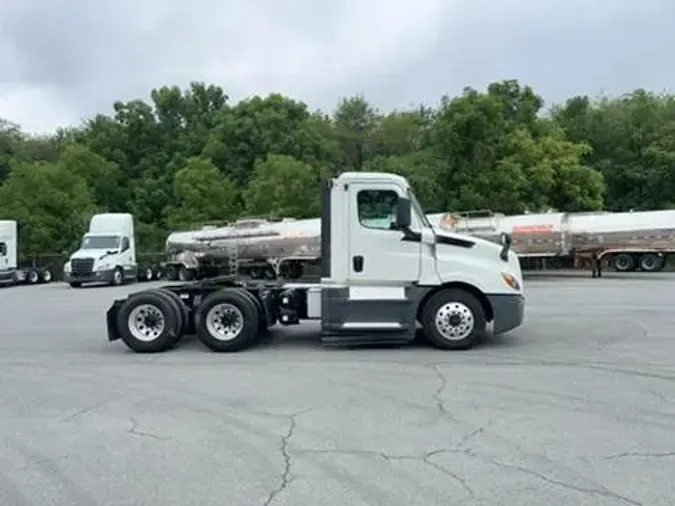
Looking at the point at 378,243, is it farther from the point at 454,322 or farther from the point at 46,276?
the point at 46,276

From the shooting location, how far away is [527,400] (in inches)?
314

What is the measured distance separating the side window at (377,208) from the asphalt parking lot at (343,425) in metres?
2.03

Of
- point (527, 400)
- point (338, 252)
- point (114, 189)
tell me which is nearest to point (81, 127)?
point (114, 189)

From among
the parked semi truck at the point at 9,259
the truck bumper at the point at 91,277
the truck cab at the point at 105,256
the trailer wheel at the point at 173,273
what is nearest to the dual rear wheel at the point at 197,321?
the truck bumper at the point at 91,277

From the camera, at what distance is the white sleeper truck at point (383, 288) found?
11789 millimetres

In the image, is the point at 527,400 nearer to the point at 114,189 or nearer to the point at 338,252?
the point at 338,252

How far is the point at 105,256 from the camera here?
119 ft

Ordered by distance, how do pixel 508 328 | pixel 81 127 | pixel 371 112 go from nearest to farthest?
pixel 508 328
pixel 371 112
pixel 81 127

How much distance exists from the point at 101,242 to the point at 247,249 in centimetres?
723

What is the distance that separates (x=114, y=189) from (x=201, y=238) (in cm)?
2524

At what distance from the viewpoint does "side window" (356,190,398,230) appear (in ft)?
39.0

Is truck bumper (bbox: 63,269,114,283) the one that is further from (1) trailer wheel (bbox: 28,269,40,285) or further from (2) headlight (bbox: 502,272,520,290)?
(2) headlight (bbox: 502,272,520,290)

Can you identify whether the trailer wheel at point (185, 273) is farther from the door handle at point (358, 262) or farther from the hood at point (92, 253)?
the door handle at point (358, 262)

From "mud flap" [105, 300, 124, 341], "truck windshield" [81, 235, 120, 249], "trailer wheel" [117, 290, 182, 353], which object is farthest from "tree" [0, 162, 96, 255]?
"trailer wheel" [117, 290, 182, 353]
